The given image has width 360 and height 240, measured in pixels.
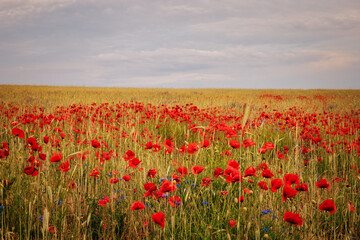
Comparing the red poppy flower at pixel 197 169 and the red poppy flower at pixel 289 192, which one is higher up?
the red poppy flower at pixel 197 169

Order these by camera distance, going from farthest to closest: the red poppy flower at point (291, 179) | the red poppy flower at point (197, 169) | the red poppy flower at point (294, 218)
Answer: the red poppy flower at point (197, 169), the red poppy flower at point (291, 179), the red poppy flower at point (294, 218)

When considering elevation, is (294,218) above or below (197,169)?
below

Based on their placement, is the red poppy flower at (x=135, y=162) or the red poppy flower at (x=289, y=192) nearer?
the red poppy flower at (x=289, y=192)

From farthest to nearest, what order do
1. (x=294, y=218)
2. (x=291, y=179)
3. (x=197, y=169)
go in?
(x=197, y=169), (x=291, y=179), (x=294, y=218)

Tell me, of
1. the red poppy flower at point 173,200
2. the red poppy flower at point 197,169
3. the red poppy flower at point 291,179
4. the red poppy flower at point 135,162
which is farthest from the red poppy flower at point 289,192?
the red poppy flower at point 135,162

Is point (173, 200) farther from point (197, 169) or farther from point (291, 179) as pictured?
point (291, 179)

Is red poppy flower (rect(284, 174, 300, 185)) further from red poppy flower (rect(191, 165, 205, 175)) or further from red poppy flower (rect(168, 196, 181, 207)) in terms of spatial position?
red poppy flower (rect(168, 196, 181, 207))

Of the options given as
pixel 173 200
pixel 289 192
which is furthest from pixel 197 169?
pixel 289 192

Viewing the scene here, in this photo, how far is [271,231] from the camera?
176 cm

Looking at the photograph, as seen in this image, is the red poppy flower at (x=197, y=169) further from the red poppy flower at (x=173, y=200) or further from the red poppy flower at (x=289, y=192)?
the red poppy flower at (x=289, y=192)

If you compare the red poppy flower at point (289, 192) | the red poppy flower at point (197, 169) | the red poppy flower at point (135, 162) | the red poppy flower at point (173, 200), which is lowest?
the red poppy flower at point (173, 200)

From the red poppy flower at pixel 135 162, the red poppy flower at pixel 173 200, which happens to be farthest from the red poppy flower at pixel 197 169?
the red poppy flower at pixel 135 162

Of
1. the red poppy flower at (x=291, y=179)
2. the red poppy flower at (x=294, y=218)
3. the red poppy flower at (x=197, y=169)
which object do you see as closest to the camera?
the red poppy flower at (x=294, y=218)

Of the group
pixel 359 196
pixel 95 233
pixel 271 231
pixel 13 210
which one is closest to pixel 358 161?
pixel 359 196
